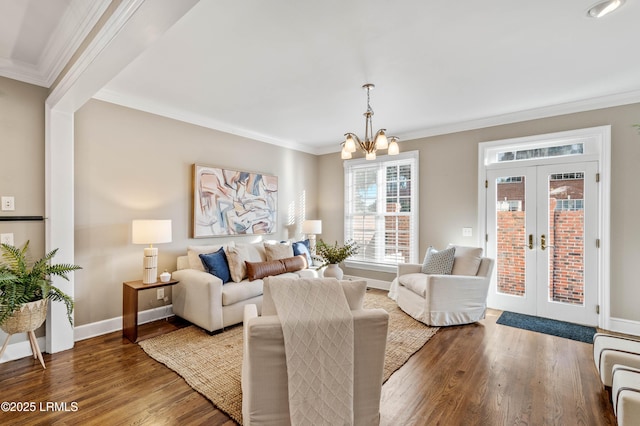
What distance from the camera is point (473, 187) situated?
429 cm

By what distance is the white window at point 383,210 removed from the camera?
492 centimetres

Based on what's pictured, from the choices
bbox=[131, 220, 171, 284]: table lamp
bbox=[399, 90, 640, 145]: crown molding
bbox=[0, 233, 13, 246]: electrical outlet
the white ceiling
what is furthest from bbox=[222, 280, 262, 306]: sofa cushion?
bbox=[399, 90, 640, 145]: crown molding

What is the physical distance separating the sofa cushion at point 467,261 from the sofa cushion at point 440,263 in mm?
69

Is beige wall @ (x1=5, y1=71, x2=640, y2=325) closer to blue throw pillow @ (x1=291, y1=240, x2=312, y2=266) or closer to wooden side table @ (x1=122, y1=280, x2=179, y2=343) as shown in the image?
wooden side table @ (x1=122, y1=280, x2=179, y2=343)

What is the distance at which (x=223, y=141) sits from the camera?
14.3 feet

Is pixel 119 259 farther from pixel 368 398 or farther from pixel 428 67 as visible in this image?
pixel 428 67

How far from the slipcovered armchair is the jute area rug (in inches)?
7.5

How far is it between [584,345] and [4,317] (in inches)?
203

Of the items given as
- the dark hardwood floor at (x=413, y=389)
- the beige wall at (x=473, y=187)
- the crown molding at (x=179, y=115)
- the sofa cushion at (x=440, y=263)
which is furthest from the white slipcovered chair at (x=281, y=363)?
the beige wall at (x=473, y=187)

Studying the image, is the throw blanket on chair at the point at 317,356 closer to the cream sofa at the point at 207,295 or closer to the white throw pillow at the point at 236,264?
the cream sofa at the point at 207,295

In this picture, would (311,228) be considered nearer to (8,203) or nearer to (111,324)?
(111,324)

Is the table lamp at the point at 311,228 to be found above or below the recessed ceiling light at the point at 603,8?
below

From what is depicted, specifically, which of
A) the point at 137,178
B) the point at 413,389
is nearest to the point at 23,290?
the point at 137,178

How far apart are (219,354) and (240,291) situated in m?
0.76
